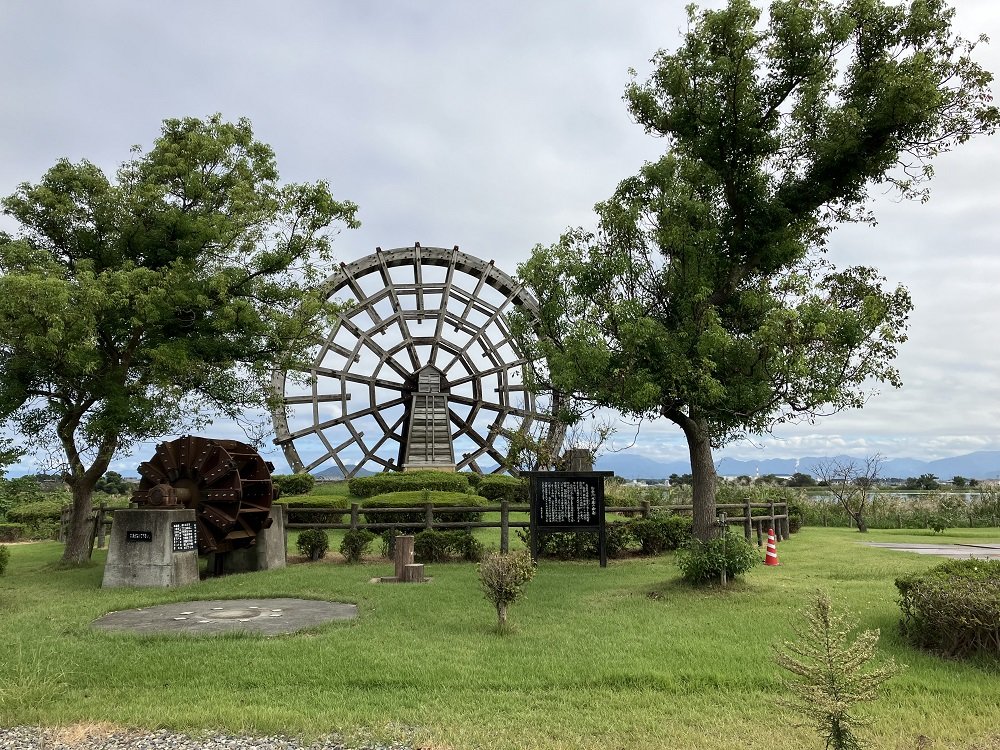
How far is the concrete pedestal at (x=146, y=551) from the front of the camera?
9.96 metres

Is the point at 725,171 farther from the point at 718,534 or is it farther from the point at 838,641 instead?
the point at 838,641

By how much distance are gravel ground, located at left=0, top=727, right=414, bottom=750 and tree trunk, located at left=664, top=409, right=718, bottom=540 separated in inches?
263

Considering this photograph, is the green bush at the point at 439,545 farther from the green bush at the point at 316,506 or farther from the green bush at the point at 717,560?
the green bush at the point at 717,560

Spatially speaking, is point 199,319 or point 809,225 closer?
point 809,225

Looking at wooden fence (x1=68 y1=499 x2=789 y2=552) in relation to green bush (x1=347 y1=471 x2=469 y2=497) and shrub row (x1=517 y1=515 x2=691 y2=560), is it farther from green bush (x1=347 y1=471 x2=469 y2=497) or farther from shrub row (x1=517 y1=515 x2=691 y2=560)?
green bush (x1=347 y1=471 x2=469 y2=497)

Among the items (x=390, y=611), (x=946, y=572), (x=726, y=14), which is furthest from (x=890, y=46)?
(x=390, y=611)

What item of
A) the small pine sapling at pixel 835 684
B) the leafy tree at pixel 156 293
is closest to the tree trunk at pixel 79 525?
the leafy tree at pixel 156 293

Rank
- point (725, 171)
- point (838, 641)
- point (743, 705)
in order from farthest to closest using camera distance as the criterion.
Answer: point (725, 171)
point (743, 705)
point (838, 641)

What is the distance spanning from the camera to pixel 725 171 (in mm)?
9727

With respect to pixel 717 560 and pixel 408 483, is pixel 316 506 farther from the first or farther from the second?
pixel 717 560

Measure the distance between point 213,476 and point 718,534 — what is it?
802 centimetres

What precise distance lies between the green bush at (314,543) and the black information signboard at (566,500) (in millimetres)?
4039

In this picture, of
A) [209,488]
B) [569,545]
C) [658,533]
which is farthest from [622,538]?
[209,488]

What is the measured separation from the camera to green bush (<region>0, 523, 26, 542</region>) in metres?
18.6
